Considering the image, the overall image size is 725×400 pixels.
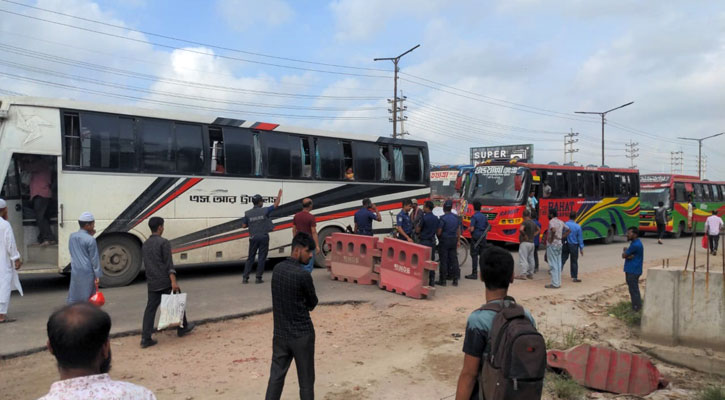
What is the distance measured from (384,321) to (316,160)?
5.57 metres

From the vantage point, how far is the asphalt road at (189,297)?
22.1ft

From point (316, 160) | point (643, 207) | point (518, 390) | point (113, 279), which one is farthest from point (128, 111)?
point (643, 207)

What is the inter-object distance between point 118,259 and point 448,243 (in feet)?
21.6

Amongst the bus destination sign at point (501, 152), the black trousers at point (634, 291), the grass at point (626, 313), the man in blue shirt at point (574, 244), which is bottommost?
the grass at point (626, 313)

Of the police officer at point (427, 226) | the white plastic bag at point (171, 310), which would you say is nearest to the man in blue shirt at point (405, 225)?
the police officer at point (427, 226)

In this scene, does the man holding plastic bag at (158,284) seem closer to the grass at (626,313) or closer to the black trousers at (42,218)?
the black trousers at (42,218)

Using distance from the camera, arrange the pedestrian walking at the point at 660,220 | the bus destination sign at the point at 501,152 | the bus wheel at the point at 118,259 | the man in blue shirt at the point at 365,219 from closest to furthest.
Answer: the bus wheel at the point at 118,259, the man in blue shirt at the point at 365,219, the pedestrian walking at the point at 660,220, the bus destination sign at the point at 501,152

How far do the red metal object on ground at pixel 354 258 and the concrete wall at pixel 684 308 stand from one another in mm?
4816

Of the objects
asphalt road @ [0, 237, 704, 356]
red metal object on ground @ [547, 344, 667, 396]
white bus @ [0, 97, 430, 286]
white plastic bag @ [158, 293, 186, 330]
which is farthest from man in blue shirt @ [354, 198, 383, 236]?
red metal object on ground @ [547, 344, 667, 396]

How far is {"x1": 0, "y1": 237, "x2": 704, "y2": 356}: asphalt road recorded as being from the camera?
6742 millimetres

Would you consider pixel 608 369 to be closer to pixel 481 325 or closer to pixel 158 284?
pixel 481 325

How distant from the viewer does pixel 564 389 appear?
5.24 meters

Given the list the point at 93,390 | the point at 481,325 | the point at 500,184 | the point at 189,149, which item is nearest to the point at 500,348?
the point at 481,325

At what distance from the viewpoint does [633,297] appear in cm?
879
